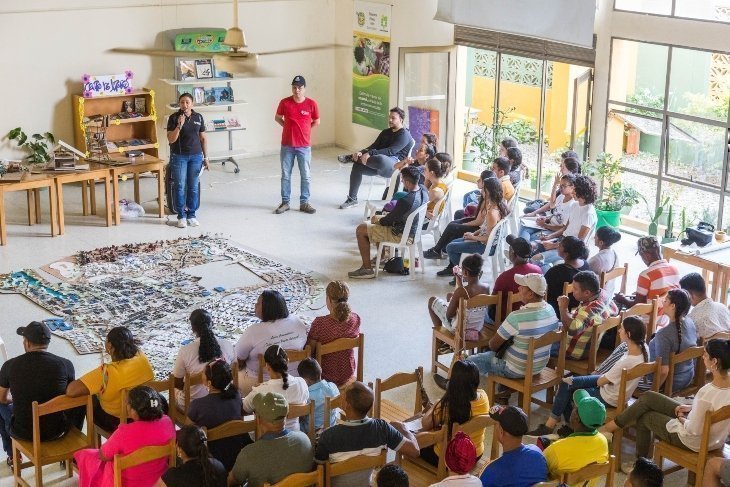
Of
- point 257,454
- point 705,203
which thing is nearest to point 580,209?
point 705,203

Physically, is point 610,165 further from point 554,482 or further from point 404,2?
point 554,482

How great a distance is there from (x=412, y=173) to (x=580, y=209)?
1591 millimetres

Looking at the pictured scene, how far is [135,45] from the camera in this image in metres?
13.4

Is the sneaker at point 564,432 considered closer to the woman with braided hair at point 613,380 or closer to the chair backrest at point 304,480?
the woman with braided hair at point 613,380

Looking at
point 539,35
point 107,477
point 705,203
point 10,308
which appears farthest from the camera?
point 539,35

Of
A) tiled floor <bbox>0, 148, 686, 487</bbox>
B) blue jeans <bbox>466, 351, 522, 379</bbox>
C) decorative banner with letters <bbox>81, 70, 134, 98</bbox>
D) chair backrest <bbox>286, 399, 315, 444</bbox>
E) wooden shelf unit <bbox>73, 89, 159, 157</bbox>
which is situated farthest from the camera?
wooden shelf unit <bbox>73, 89, 159, 157</bbox>

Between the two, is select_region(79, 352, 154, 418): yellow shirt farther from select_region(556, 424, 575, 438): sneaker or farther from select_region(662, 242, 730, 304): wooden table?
select_region(662, 242, 730, 304): wooden table

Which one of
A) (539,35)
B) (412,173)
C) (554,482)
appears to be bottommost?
(554,482)

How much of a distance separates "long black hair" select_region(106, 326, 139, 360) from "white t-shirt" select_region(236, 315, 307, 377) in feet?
2.80

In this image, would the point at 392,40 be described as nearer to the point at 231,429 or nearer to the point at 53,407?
the point at 53,407

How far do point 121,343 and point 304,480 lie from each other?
1.68 m

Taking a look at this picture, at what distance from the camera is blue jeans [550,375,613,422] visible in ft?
21.0

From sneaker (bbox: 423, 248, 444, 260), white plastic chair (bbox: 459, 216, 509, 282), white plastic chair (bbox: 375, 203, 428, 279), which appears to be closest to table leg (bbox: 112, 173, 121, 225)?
white plastic chair (bbox: 375, 203, 428, 279)

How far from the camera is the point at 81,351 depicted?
812cm
